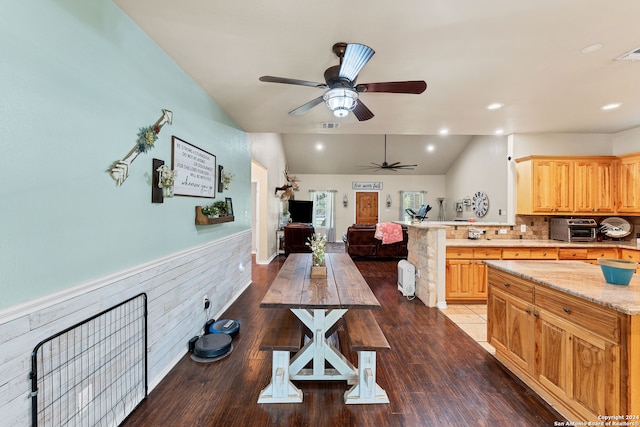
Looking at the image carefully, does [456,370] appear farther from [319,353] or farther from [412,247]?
[412,247]

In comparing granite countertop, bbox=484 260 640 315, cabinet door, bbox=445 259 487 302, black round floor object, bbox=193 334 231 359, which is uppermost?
granite countertop, bbox=484 260 640 315

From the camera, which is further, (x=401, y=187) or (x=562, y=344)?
(x=401, y=187)

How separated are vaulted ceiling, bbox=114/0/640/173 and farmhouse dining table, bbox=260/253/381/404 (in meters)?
1.94

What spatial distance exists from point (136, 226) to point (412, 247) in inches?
155

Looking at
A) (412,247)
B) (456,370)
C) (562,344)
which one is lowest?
(456,370)

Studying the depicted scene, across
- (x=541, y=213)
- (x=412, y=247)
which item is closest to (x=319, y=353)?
(x=412, y=247)

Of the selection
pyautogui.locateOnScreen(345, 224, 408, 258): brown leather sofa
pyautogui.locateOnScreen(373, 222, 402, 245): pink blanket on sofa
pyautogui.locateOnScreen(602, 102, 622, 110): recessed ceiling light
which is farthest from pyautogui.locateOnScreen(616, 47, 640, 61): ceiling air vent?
pyautogui.locateOnScreen(345, 224, 408, 258): brown leather sofa

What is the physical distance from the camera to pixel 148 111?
195cm

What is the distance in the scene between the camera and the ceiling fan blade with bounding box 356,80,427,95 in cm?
202

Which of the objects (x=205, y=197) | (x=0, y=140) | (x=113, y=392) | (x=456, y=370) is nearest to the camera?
(x=0, y=140)

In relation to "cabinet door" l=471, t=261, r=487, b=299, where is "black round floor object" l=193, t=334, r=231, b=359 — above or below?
below

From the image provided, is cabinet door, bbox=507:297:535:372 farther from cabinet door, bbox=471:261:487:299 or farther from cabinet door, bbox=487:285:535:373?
cabinet door, bbox=471:261:487:299

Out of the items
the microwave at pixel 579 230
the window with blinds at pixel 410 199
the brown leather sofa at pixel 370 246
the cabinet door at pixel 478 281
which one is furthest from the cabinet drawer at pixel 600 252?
the window with blinds at pixel 410 199

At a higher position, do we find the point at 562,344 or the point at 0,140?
the point at 0,140
